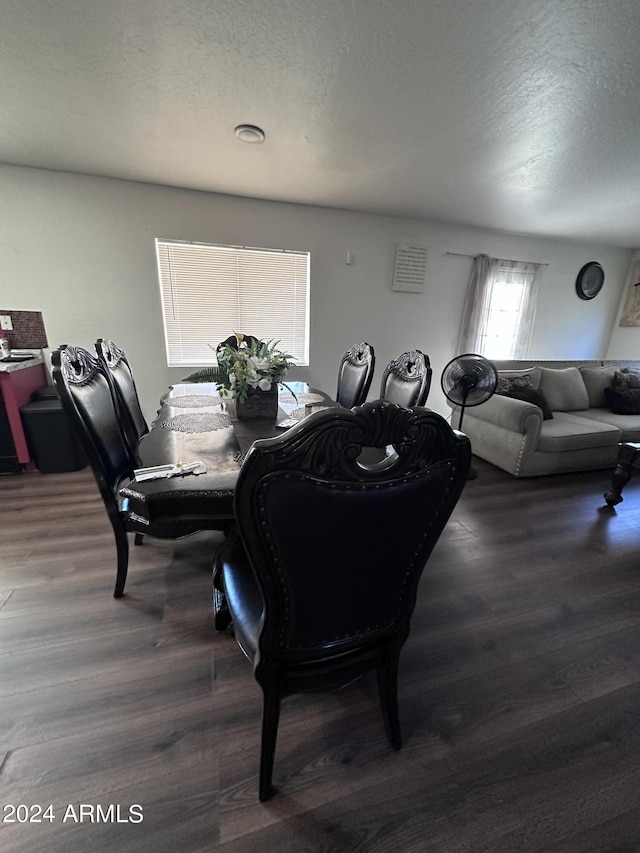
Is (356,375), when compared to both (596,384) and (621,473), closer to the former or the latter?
(621,473)

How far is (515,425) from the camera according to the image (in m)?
2.71

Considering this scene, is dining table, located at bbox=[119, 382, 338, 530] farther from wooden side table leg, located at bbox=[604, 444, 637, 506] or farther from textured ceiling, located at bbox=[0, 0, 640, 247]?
wooden side table leg, located at bbox=[604, 444, 637, 506]

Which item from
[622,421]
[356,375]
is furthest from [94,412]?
[622,421]

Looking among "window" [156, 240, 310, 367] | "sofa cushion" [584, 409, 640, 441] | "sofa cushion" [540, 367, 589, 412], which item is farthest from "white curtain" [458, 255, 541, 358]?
"window" [156, 240, 310, 367]

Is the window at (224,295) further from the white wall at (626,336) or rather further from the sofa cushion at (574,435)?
the white wall at (626,336)

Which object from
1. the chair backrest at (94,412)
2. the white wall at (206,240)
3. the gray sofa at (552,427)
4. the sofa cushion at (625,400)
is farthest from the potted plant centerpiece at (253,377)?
the sofa cushion at (625,400)

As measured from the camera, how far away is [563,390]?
341 centimetres

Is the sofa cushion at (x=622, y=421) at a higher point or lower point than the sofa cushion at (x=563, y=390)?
lower

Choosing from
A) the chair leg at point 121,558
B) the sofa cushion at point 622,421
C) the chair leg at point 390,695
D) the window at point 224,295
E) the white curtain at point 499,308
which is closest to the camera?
the chair leg at point 390,695

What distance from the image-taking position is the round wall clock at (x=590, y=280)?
4.38 m

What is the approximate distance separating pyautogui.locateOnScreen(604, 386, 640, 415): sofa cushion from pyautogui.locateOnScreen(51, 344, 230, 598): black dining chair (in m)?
4.11

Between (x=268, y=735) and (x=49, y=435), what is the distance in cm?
277

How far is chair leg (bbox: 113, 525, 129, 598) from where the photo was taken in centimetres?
141

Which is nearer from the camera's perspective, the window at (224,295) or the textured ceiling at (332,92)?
the textured ceiling at (332,92)
